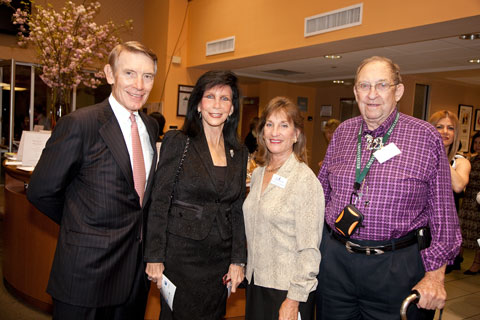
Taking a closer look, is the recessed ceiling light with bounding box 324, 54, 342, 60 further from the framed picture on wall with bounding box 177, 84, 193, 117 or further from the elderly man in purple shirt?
the elderly man in purple shirt

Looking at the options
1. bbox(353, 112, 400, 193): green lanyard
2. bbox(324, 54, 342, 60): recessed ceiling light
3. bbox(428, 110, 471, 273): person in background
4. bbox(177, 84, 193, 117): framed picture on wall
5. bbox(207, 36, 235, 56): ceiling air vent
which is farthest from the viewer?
bbox(177, 84, 193, 117): framed picture on wall

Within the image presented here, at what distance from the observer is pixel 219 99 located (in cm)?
201

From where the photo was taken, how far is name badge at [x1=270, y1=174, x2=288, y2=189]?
188cm

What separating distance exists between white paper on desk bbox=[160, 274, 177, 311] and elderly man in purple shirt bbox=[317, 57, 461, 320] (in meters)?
0.78

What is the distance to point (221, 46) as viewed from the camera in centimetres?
768

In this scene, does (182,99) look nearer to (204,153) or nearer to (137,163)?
(204,153)

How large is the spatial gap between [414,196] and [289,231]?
0.61 metres

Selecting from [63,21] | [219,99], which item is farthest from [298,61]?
[219,99]

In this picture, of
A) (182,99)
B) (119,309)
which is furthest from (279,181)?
(182,99)

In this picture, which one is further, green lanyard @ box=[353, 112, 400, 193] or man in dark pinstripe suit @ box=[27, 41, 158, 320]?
green lanyard @ box=[353, 112, 400, 193]

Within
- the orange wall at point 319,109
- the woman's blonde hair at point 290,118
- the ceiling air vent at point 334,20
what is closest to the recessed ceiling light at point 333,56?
the ceiling air vent at point 334,20

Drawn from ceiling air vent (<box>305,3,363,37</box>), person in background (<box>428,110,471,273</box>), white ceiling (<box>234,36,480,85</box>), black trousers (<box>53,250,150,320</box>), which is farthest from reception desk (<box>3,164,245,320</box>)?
white ceiling (<box>234,36,480,85</box>)

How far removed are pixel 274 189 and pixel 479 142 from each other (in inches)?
176

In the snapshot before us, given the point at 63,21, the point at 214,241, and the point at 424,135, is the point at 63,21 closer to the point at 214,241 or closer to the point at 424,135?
the point at 214,241
